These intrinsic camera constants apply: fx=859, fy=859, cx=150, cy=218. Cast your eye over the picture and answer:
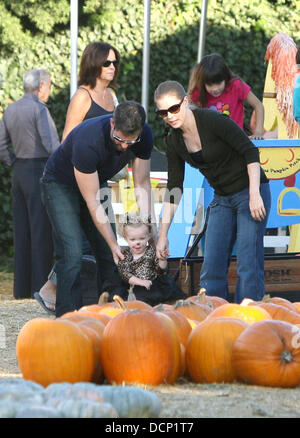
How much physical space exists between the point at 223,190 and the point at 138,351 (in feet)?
5.82

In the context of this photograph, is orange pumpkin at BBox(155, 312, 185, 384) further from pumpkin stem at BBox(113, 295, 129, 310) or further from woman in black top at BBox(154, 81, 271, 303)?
woman in black top at BBox(154, 81, 271, 303)

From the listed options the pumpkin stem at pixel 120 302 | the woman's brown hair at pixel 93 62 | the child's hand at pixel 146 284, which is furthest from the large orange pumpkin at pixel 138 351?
the woman's brown hair at pixel 93 62

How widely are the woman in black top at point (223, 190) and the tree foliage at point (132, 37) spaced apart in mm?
4581

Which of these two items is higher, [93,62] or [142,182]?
[93,62]

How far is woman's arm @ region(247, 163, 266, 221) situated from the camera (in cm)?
428

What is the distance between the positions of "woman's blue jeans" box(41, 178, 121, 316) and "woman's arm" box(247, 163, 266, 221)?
0.94 m

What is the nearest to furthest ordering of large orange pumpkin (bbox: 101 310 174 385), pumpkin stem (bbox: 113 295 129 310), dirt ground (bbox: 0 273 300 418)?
dirt ground (bbox: 0 273 300 418), large orange pumpkin (bbox: 101 310 174 385), pumpkin stem (bbox: 113 295 129 310)

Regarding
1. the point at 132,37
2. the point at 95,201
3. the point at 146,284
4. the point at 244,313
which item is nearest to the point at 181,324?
the point at 244,313

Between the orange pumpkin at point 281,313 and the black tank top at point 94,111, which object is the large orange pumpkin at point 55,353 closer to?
the orange pumpkin at point 281,313

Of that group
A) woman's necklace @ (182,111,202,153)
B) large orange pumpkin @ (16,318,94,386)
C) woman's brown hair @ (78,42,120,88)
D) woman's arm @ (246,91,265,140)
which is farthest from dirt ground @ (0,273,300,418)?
woman's arm @ (246,91,265,140)

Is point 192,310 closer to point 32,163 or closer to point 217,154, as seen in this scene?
point 217,154

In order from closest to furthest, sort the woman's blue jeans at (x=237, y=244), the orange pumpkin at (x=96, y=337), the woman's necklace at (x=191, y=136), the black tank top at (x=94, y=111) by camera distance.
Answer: the orange pumpkin at (x=96, y=337)
the woman's necklace at (x=191, y=136)
the woman's blue jeans at (x=237, y=244)
the black tank top at (x=94, y=111)

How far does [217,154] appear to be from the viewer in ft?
14.3

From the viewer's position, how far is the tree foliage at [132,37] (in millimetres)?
8984
